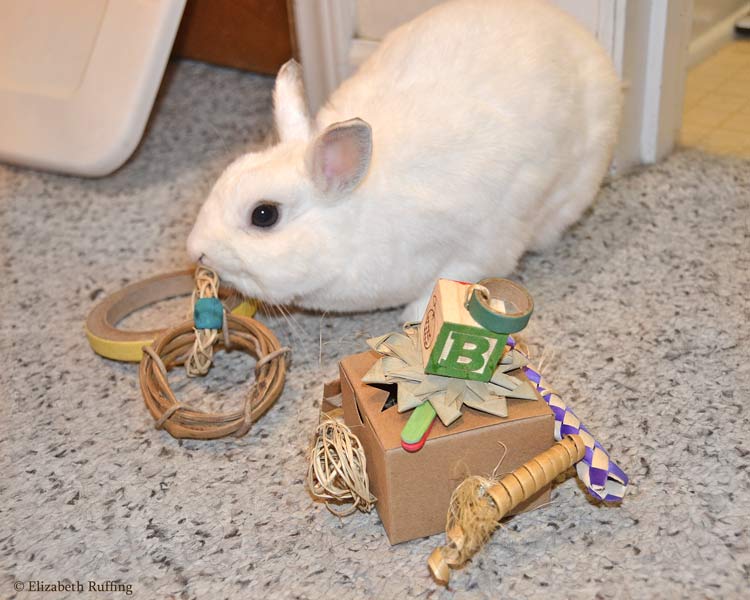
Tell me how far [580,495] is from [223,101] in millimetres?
1678

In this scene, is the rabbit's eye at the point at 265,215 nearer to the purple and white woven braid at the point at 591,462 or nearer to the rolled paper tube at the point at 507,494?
the purple and white woven braid at the point at 591,462

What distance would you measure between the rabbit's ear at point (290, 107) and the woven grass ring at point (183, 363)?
12.9 inches

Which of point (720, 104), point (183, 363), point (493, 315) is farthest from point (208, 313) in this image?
point (720, 104)

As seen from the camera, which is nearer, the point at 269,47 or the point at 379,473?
the point at 379,473

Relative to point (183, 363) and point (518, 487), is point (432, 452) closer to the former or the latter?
point (518, 487)

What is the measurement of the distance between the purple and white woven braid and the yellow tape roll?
0.65 meters

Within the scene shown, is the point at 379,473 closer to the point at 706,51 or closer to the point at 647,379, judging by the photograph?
the point at 647,379

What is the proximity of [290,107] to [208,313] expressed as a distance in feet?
1.24

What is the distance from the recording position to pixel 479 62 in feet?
5.13

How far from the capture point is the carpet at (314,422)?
1.17 m

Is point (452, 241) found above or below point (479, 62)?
below

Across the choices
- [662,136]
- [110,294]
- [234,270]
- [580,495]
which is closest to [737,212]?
[662,136]

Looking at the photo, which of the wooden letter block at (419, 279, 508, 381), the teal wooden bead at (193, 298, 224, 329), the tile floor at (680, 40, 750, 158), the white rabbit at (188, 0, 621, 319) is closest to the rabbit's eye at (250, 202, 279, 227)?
the white rabbit at (188, 0, 621, 319)

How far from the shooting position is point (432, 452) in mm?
1121
